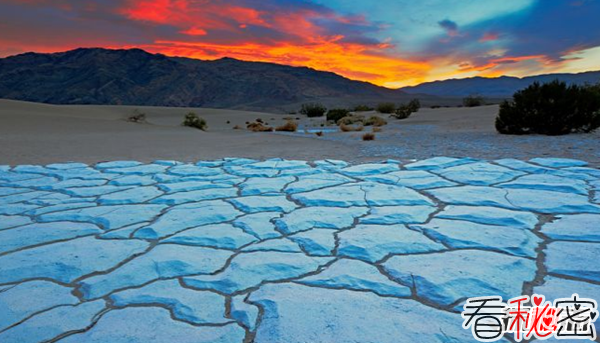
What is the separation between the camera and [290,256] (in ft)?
8.77

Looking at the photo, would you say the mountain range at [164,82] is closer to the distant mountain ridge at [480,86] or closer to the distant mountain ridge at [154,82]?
the distant mountain ridge at [154,82]

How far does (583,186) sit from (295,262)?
129 inches

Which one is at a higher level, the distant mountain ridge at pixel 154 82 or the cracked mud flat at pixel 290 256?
the distant mountain ridge at pixel 154 82

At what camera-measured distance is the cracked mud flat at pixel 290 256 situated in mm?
1937

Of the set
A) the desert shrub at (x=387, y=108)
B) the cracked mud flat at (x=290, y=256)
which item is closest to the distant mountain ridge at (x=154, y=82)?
the desert shrub at (x=387, y=108)

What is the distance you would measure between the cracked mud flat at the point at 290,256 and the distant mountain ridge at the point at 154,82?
2173 inches

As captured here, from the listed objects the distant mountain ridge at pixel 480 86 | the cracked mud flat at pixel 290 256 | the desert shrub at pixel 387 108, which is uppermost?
the distant mountain ridge at pixel 480 86

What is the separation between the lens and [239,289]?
2.25 metres

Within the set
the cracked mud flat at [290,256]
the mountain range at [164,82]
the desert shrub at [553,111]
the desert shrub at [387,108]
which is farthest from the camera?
the mountain range at [164,82]

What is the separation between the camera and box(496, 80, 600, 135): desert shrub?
28.7ft

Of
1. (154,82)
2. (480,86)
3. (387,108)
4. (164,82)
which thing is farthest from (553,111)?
(480,86)

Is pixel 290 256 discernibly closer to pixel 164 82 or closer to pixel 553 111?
pixel 553 111

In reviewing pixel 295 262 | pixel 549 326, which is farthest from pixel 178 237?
pixel 549 326

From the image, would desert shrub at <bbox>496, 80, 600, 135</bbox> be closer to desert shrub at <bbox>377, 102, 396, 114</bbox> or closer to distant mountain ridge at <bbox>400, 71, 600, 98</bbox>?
desert shrub at <bbox>377, 102, 396, 114</bbox>
